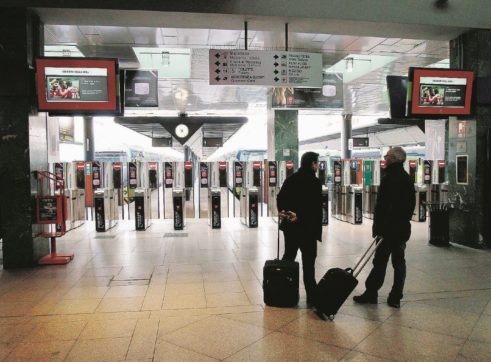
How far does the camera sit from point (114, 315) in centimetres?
391

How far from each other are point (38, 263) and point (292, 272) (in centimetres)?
399

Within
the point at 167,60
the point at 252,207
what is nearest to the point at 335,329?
the point at 252,207

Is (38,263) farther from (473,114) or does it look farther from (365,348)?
(473,114)

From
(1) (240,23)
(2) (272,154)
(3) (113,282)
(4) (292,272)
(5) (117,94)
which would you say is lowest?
(3) (113,282)

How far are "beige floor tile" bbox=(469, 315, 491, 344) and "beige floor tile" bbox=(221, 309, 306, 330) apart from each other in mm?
1465

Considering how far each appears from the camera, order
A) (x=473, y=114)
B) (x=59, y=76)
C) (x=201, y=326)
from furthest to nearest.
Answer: (x=473, y=114) → (x=59, y=76) → (x=201, y=326)

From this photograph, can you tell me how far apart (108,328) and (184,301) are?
2.96 feet

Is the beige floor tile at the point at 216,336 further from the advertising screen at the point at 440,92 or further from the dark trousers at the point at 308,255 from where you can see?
the advertising screen at the point at 440,92

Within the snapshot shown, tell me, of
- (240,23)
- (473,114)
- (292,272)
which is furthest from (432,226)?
(240,23)

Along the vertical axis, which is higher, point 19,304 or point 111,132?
point 111,132

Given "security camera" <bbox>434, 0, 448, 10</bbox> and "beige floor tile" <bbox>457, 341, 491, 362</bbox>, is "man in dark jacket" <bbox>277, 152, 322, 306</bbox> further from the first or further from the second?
"security camera" <bbox>434, 0, 448, 10</bbox>

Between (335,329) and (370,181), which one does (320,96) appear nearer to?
(370,181)

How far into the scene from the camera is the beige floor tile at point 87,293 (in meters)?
4.48

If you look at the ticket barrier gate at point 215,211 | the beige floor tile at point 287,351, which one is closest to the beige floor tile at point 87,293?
the beige floor tile at point 287,351
